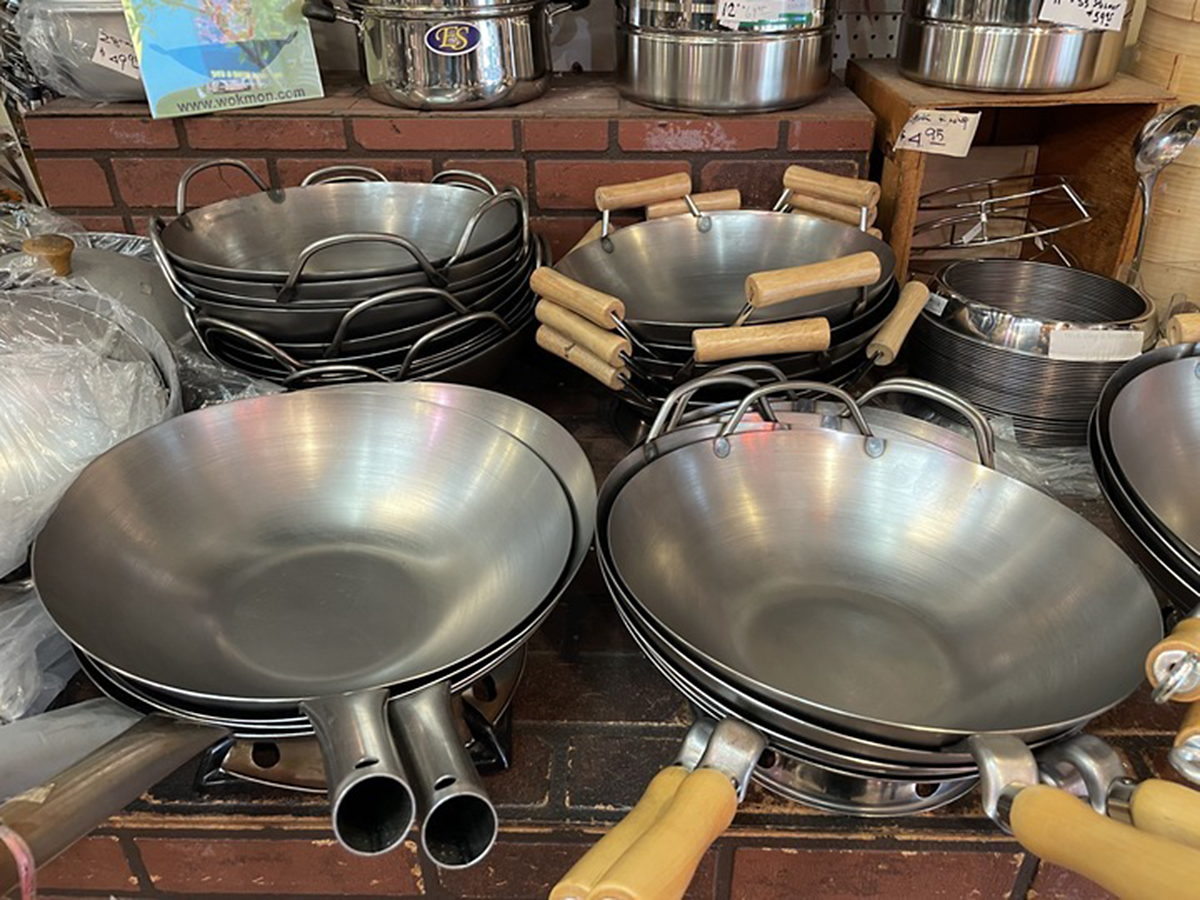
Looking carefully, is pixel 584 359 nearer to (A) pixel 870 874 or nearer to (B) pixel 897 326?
(B) pixel 897 326

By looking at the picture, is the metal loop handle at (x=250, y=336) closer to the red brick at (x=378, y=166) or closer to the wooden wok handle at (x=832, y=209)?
the red brick at (x=378, y=166)

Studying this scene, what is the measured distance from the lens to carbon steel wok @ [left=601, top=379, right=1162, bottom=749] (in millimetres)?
565

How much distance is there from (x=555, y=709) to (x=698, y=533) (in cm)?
17

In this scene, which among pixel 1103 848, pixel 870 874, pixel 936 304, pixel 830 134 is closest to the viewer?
pixel 1103 848

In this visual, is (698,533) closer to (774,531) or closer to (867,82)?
(774,531)

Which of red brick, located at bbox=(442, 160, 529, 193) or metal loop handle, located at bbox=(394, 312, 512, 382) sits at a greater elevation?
red brick, located at bbox=(442, 160, 529, 193)

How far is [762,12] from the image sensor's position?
96 centimetres

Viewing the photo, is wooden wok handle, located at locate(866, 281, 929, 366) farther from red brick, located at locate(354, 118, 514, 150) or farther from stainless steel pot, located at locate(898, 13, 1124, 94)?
red brick, located at locate(354, 118, 514, 150)

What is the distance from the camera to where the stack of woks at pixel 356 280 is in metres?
0.79

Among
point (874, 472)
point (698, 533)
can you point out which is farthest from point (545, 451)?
point (874, 472)

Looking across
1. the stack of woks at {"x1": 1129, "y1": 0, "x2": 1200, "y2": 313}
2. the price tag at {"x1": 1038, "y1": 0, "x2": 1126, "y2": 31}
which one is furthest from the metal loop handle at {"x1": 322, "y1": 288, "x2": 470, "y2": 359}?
the stack of woks at {"x1": 1129, "y1": 0, "x2": 1200, "y2": 313}

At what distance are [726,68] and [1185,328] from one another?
54cm

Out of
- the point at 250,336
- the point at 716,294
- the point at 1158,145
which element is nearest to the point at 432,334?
the point at 250,336

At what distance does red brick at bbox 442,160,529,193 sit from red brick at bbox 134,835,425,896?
764 millimetres
